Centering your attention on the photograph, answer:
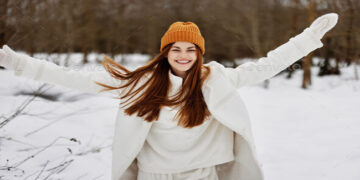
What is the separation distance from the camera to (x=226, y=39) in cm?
890

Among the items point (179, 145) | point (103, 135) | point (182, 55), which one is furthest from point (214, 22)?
point (179, 145)

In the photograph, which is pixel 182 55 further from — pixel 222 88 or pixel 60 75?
pixel 60 75

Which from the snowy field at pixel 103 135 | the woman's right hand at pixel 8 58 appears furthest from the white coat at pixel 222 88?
the snowy field at pixel 103 135

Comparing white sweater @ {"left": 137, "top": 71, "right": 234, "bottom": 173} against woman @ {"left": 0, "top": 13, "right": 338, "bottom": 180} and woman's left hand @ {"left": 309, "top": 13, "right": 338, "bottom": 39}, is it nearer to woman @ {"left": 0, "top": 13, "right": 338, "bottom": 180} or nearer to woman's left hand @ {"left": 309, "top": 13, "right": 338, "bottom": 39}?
woman @ {"left": 0, "top": 13, "right": 338, "bottom": 180}

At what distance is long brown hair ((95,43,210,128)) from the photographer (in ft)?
5.09

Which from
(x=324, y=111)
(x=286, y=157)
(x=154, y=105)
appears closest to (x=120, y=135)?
(x=154, y=105)

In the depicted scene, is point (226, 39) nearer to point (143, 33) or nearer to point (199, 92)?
point (143, 33)

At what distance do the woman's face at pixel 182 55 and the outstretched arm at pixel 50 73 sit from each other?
379 mm

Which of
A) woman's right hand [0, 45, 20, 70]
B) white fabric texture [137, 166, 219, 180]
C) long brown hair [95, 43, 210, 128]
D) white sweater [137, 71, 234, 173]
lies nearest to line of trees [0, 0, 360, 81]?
woman's right hand [0, 45, 20, 70]

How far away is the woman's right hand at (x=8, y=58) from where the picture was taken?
1.35m

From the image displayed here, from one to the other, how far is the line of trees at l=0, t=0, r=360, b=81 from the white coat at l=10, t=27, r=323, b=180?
1.97m

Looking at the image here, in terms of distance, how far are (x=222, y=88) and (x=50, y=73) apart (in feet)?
3.23

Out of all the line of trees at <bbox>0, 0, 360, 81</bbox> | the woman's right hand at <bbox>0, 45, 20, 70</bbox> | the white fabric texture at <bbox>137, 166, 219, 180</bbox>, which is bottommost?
the white fabric texture at <bbox>137, 166, 219, 180</bbox>

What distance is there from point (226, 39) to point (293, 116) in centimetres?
529
